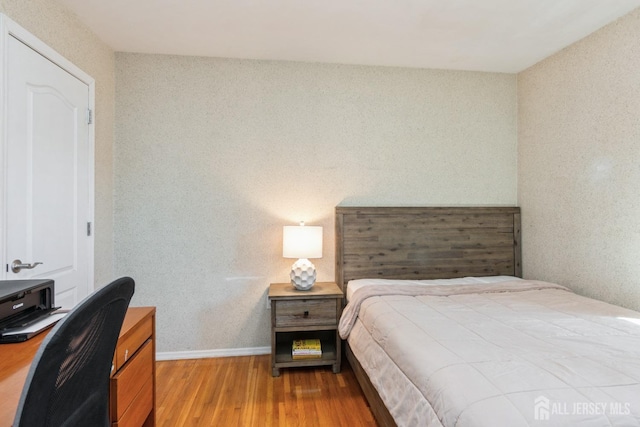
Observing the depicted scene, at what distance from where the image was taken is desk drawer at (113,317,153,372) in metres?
1.31

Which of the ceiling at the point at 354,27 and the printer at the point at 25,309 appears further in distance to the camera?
the ceiling at the point at 354,27

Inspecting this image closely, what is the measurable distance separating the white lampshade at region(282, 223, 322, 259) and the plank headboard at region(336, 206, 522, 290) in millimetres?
306

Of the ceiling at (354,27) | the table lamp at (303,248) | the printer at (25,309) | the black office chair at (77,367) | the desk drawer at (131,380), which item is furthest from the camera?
the table lamp at (303,248)

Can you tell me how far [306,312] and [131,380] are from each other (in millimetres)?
1294

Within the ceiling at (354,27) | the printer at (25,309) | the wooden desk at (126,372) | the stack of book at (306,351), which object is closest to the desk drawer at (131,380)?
the wooden desk at (126,372)

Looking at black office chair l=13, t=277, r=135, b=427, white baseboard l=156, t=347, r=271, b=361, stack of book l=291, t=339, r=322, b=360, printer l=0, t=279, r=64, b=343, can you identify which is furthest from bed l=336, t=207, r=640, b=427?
printer l=0, t=279, r=64, b=343

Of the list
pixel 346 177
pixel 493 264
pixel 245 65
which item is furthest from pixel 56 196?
pixel 493 264

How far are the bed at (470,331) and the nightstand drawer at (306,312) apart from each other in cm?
16

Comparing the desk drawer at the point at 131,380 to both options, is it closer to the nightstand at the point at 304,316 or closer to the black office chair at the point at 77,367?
the black office chair at the point at 77,367

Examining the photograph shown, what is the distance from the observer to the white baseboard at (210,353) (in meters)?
2.75

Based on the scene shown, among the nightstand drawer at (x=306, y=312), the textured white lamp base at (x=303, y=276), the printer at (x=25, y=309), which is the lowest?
the nightstand drawer at (x=306, y=312)

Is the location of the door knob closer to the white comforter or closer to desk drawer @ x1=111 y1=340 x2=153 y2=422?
desk drawer @ x1=111 y1=340 x2=153 y2=422

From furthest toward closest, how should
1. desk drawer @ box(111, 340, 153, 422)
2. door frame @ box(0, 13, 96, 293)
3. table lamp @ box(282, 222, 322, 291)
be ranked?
1. table lamp @ box(282, 222, 322, 291)
2. door frame @ box(0, 13, 96, 293)
3. desk drawer @ box(111, 340, 153, 422)

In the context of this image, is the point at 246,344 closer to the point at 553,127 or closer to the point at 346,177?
the point at 346,177
